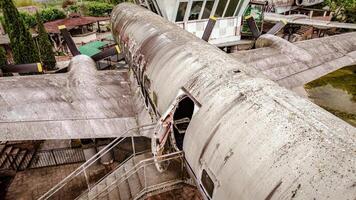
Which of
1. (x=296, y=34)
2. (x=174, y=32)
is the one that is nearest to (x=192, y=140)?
(x=174, y=32)

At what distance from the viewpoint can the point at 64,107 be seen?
12.5 metres

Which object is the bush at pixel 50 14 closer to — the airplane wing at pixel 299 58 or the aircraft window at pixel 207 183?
the airplane wing at pixel 299 58

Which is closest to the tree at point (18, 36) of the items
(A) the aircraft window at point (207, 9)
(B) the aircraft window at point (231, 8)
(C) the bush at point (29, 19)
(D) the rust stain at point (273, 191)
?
(A) the aircraft window at point (207, 9)

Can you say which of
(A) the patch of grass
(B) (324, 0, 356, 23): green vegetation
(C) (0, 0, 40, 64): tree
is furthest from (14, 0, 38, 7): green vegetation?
(A) the patch of grass

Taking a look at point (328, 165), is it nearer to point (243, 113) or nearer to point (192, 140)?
point (243, 113)

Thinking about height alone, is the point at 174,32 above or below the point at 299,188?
above

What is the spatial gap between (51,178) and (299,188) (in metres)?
15.1

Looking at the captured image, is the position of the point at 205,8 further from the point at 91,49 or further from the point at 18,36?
the point at 18,36

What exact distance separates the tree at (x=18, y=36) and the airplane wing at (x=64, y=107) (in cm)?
1422

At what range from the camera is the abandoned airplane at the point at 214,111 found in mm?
4512

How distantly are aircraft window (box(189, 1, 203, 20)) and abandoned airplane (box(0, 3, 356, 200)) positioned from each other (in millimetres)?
6087

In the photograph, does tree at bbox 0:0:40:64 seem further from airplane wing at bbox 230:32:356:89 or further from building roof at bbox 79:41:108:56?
airplane wing at bbox 230:32:356:89

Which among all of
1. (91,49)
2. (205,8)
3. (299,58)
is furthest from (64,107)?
(91,49)

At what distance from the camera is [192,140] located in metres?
6.86
